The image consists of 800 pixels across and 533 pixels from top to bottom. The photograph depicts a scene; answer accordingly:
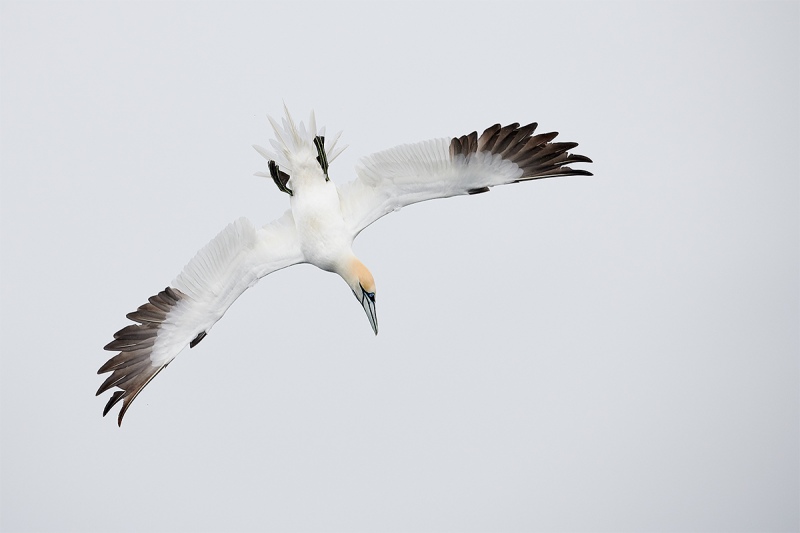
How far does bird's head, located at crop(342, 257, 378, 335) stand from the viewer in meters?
17.0

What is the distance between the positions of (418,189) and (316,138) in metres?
1.49

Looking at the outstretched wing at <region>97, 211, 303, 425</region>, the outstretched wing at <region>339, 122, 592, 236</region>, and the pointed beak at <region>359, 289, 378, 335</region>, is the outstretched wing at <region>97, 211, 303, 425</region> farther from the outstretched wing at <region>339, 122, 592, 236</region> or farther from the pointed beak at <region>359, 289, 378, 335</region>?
the outstretched wing at <region>339, 122, 592, 236</region>

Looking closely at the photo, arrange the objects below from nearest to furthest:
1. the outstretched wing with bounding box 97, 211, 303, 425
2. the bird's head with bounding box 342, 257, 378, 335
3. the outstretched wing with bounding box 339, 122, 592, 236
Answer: the outstretched wing with bounding box 339, 122, 592, 236 < the bird's head with bounding box 342, 257, 378, 335 < the outstretched wing with bounding box 97, 211, 303, 425

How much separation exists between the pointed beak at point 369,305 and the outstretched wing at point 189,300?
101cm

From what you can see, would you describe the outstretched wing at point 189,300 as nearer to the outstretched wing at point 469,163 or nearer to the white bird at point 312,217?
the white bird at point 312,217

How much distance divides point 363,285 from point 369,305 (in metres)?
0.30

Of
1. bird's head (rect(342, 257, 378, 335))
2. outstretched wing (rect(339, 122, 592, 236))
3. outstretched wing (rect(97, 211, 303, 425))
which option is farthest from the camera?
outstretched wing (rect(97, 211, 303, 425))

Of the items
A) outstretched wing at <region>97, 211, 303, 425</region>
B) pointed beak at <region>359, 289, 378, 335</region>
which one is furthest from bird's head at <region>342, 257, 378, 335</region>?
outstretched wing at <region>97, 211, 303, 425</region>

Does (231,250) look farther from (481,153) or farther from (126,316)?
(481,153)

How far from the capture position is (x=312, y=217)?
16.9 meters

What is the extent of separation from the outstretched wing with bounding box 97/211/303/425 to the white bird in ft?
0.04

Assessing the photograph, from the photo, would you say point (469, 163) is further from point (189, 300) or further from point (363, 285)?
point (189, 300)

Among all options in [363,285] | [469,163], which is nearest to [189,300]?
[363,285]

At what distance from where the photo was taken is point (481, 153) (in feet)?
53.9
